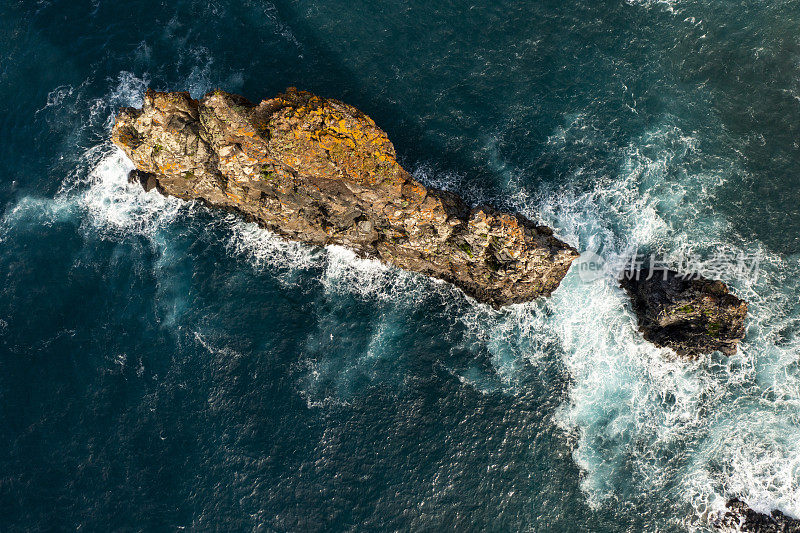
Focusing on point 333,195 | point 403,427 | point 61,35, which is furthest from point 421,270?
point 61,35

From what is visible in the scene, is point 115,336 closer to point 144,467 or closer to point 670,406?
point 144,467

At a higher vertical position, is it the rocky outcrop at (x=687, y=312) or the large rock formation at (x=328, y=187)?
the large rock formation at (x=328, y=187)

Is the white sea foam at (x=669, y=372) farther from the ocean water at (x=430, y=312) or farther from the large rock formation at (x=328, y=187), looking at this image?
the large rock formation at (x=328, y=187)

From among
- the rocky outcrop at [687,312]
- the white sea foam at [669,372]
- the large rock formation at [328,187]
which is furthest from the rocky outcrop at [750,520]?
the large rock formation at [328,187]

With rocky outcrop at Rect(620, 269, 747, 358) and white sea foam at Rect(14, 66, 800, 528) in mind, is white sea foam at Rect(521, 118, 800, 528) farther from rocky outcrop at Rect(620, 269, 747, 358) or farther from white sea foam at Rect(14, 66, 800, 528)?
rocky outcrop at Rect(620, 269, 747, 358)

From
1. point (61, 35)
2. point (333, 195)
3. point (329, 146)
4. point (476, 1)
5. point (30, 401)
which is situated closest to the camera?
point (329, 146)

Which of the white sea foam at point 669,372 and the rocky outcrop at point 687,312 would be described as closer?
Answer: the rocky outcrop at point 687,312

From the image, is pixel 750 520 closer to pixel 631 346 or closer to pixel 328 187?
pixel 631 346
